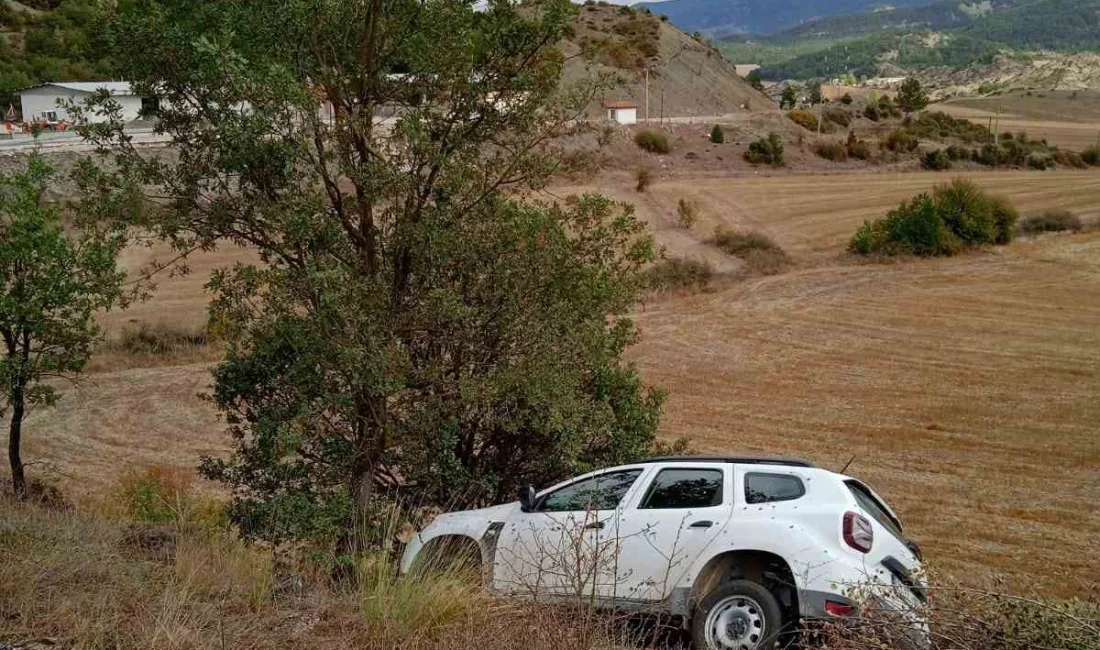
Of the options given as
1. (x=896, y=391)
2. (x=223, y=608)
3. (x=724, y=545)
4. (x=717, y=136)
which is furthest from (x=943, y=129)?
(x=223, y=608)

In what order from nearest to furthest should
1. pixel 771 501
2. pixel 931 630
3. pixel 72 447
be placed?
pixel 931 630, pixel 771 501, pixel 72 447

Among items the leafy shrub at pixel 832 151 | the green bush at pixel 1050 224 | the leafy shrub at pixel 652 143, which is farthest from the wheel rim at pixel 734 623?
the leafy shrub at pixel 832 151

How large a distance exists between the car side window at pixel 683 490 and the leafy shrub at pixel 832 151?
7376 cm

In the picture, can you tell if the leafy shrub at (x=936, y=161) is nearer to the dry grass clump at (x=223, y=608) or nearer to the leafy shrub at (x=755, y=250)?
the leafy shrub at (x=755, y=250)

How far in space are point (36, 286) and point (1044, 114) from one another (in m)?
154

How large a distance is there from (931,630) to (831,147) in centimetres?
7823

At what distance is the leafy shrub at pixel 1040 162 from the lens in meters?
79.0

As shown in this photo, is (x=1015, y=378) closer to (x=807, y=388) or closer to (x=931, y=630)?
(x=807, y=388)

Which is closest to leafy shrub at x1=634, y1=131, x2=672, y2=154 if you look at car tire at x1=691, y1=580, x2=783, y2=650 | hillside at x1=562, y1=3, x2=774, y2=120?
hillside at x1=562, y1=3, x2=774, y2=120

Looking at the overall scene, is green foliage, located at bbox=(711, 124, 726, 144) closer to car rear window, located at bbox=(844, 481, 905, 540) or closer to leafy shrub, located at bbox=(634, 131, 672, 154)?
leafy shrub, located at bbox=(634, 131, 672, 154)

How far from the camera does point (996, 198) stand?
2071 inches

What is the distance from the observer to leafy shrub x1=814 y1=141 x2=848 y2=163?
79062 millimetres

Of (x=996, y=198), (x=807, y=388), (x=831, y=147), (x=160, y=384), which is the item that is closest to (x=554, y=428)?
(x=807, y=388)

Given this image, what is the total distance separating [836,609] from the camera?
25.1ft
